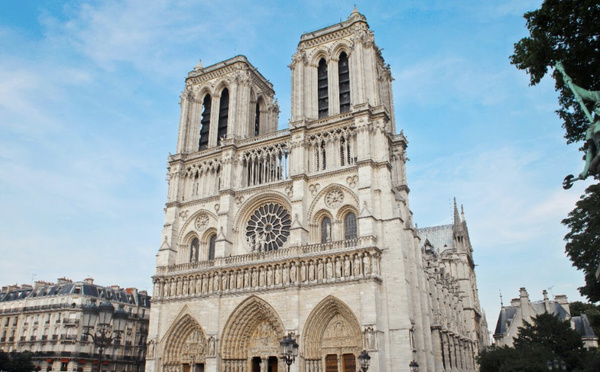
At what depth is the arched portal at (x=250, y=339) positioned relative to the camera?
28.6 meters

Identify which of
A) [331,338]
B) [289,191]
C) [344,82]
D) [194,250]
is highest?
[344,82]

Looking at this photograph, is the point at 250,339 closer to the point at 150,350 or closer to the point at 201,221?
the point at 150,350

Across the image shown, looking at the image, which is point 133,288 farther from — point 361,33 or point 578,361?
point 578,361

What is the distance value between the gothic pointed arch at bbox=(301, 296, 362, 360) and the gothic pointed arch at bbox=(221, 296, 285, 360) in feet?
8.40

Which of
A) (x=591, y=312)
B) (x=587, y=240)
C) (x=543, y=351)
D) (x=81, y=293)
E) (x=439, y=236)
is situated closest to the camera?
(x=587, y=240)

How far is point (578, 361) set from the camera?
23.9 meters

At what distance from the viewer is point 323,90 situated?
111 ft

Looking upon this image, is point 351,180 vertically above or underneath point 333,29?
underneath

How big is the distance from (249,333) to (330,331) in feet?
16.9

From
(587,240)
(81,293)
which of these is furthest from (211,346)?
(587,240)

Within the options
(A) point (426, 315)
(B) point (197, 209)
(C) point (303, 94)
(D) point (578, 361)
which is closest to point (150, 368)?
(B) point (197, 209)

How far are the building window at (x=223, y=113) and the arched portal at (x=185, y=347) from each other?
13426 mm

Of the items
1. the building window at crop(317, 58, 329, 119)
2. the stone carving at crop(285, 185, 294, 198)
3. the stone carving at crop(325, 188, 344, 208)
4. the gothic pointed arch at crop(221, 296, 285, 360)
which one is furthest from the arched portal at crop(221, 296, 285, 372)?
the building window at crop(317, 58, 329, 119)

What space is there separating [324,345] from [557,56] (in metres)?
18.8
